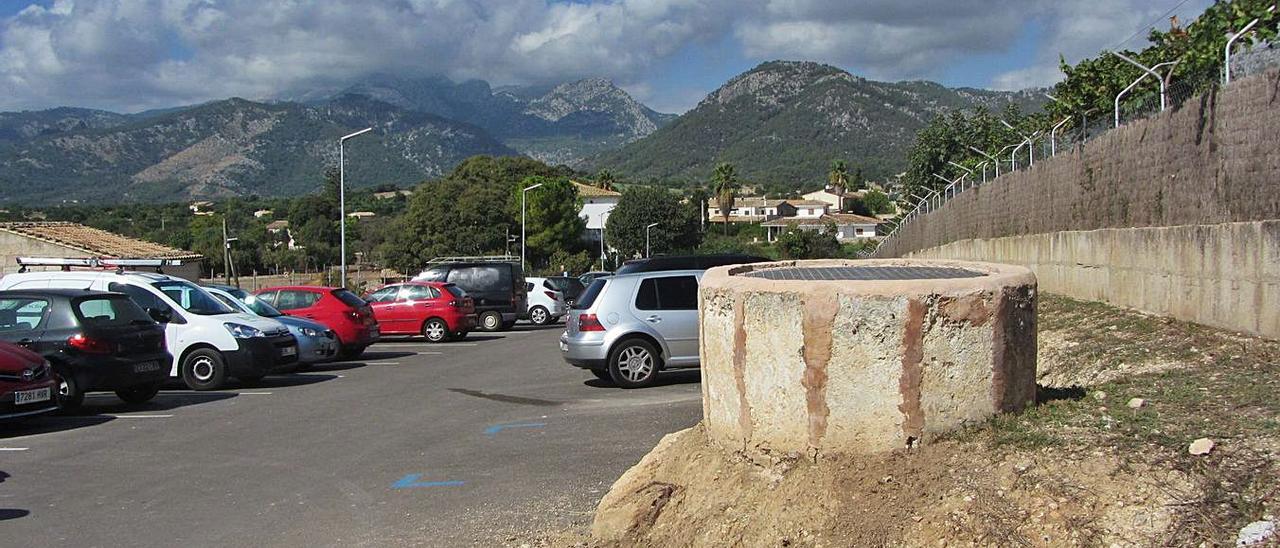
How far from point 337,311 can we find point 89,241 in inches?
926

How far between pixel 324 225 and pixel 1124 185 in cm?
9205

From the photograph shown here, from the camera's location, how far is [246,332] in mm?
16359

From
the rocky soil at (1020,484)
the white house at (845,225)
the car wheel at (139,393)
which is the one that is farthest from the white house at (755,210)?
the rocky soil at (1020,484)

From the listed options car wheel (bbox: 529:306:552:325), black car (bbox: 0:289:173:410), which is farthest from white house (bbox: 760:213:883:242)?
black car (bbox: 0:289:173:410)

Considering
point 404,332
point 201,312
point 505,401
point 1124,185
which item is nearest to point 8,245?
point 404,332

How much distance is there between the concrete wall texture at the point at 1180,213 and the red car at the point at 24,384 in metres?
12.1

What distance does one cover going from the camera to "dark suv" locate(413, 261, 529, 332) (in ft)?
96.5

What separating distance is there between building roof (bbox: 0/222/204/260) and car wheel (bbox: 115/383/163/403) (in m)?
22.0

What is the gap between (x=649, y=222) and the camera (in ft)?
341

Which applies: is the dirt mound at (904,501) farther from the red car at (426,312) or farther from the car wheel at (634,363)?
the red car at (426,312)

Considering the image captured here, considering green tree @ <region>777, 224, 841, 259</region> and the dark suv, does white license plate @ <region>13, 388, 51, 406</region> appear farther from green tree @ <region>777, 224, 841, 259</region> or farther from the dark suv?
green tree @ <region>777, 224, 841, 259</region>

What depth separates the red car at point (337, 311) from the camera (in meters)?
21.2

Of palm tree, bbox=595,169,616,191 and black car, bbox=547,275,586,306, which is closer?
black car, bbox=547,275,586,306

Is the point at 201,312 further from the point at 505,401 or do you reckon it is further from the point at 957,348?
the point at 957,348
